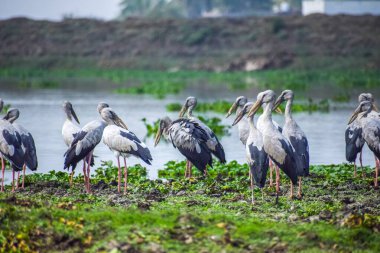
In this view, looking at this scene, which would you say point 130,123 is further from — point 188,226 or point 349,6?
point 349,6

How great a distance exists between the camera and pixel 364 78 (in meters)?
43.4

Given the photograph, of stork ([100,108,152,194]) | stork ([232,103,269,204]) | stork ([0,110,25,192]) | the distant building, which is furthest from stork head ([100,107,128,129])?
the distant building

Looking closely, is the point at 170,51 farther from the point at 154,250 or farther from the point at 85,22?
the point at 154,250

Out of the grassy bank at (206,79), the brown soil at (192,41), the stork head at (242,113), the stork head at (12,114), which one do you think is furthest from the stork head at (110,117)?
the brown soil at (192,41)

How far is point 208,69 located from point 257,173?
45379mm

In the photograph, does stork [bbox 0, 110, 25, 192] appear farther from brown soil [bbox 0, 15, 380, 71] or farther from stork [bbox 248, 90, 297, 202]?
brown soil [bbox 0, 15, 380, 71]

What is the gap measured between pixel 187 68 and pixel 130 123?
33.3m

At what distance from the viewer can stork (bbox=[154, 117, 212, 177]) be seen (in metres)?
14.3

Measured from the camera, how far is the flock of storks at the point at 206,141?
12336mm

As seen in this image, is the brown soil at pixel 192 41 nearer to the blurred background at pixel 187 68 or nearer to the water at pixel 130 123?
the blurred background at pixel 187 68

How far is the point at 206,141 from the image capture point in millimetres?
14688

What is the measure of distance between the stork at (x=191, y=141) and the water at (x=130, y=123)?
1.14m

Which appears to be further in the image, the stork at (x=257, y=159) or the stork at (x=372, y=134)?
the stork at (x=372, y=134)

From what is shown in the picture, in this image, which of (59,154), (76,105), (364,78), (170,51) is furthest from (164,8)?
(59,154)
